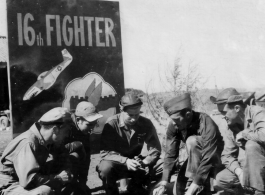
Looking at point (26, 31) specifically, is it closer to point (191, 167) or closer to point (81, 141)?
point (81, 141)

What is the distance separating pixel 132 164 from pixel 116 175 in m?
0.19

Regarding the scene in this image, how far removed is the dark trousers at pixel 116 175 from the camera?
3.28 m

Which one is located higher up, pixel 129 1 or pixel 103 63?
pixel 129 1

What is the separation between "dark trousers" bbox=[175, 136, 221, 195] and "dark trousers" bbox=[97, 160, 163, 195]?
361 millimetres

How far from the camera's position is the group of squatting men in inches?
108

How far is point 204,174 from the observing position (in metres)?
3.04

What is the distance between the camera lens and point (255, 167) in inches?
116

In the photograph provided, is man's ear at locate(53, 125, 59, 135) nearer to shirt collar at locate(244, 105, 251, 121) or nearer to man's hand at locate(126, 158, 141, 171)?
man's hand at locate(126, 158, 141, 171)

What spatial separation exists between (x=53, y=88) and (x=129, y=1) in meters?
1.38

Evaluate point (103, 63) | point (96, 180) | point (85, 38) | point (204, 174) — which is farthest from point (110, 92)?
point (204, 174)

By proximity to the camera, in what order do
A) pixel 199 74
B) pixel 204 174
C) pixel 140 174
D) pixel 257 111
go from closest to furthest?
1. pixel 204 174
2. pixel 257 111
3. pixel 140 174
4. pixel 199 74

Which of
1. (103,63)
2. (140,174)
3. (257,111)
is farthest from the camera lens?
(103,63)

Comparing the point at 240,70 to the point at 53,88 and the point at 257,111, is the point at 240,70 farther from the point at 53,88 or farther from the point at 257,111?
the point at 53,88

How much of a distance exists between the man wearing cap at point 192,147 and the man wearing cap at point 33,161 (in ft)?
3.28
